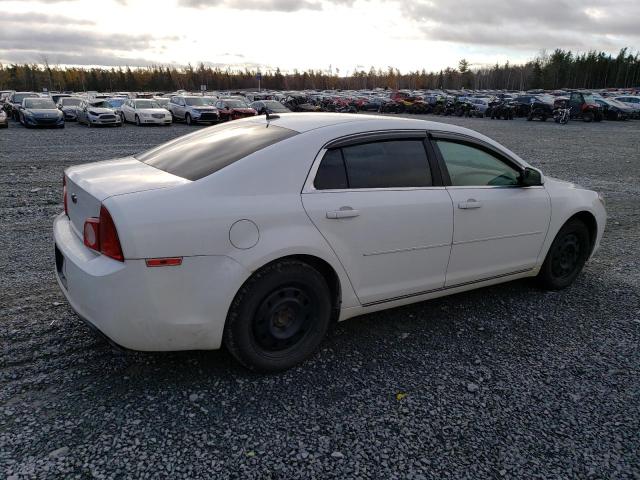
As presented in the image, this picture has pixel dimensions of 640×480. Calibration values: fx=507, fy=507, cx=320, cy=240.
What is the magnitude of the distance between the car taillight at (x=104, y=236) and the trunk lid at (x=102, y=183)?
76 millimetres

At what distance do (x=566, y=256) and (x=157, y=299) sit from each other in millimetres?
3712

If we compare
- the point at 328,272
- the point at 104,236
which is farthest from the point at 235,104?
the point at 104,236

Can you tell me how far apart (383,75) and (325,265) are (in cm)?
17265

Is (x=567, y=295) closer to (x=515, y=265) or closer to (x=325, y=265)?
(x=515, y=265)

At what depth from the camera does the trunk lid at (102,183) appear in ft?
9.47

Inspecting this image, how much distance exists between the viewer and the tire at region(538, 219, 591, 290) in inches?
177

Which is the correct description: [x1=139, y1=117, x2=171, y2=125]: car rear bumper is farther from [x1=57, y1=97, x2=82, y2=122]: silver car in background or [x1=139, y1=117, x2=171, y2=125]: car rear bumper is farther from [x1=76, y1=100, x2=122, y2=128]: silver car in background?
[x1=57, y1=97, x2=82, y2=122]: silver car in background

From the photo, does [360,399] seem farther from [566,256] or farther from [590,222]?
[590,222]

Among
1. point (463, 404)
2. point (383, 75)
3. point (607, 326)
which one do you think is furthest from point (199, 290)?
point (383, 75)

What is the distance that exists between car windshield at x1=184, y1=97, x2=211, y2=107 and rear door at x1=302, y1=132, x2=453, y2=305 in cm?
2596

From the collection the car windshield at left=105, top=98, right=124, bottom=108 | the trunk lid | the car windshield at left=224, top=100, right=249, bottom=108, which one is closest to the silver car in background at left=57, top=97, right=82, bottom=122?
the car windshield at left=105, top=98, right=124, bottom=108

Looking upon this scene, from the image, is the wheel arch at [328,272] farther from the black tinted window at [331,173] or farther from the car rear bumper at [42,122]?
the car rear bumper at [42,122]

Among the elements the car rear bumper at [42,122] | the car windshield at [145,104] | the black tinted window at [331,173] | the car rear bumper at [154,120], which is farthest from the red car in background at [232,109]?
the black tinted window at [331,173]

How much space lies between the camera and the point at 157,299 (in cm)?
267
